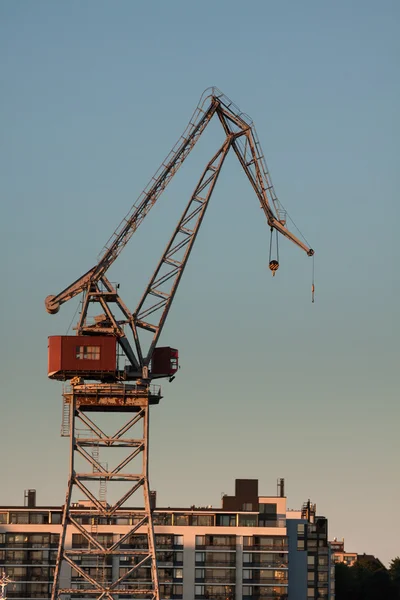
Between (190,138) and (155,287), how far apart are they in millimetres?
13885

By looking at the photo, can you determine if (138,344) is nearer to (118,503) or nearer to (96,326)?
(96,326)

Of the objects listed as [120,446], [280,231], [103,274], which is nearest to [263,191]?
[280,231]

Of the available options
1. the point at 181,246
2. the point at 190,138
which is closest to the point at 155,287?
the point at 181,246

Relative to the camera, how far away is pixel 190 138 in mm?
154000

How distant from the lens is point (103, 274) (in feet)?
496

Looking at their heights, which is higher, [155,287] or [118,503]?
[155,287]

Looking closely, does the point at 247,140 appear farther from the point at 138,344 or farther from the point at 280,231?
the point at 138,344

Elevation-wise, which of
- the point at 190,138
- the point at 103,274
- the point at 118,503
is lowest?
the point at 118,503

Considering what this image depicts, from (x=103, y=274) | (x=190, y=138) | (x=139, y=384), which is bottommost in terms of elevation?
(x=139, y=384)

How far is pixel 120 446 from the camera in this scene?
147375mm

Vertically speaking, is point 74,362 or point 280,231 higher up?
point 280,231

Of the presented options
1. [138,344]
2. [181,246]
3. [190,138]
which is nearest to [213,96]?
[190,138]

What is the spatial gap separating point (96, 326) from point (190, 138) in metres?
19.2

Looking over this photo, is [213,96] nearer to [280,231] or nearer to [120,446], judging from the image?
[280,231]
